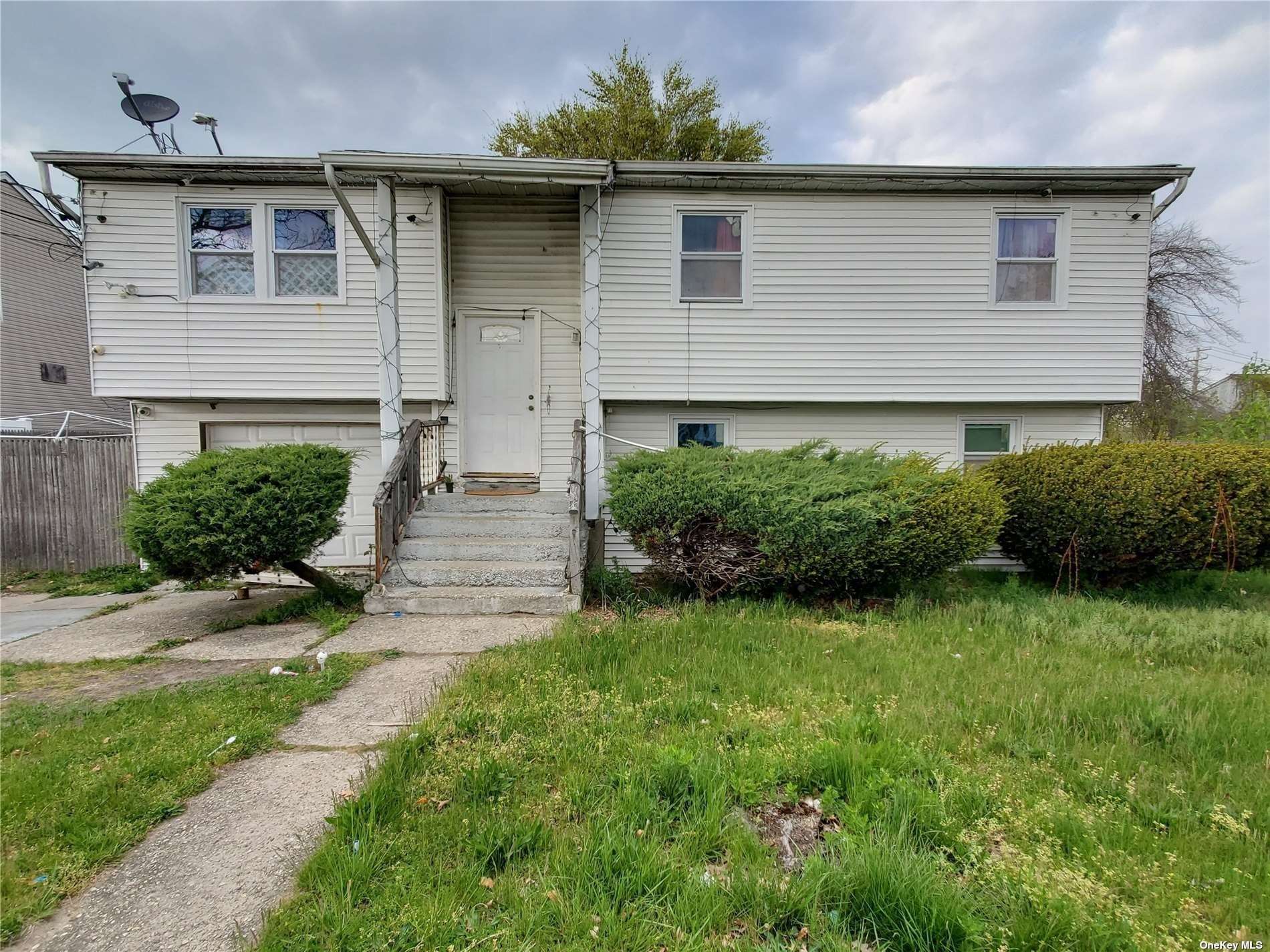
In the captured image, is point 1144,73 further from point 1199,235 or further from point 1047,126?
point 1199,235

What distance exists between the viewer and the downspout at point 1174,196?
7.32 metres

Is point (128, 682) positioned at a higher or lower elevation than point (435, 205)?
lower

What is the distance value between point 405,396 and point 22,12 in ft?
20.8

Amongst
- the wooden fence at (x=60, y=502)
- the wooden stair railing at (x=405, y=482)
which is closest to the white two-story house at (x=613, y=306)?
the wooden stair railing at (x=405, y=482)

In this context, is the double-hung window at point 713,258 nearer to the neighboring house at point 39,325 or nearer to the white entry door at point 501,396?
the white entry door at point 501,396

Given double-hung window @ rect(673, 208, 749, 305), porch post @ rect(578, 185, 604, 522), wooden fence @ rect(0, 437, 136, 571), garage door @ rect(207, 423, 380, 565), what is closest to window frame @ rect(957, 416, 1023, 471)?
double-hung window @ rect(673, 208, 749, 305)

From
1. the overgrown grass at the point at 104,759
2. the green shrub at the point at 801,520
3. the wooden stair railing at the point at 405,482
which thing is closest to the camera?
the overgrown grass at the point at 104,759

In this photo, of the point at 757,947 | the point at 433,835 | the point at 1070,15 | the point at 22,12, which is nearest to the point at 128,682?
the point at 433,835

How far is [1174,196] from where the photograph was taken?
7453mm

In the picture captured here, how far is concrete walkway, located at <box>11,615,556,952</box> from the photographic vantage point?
1.79 meters

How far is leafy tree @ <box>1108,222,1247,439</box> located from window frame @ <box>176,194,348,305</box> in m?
15.6

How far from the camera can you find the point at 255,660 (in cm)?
443

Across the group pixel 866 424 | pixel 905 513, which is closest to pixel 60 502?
pixel 905 513

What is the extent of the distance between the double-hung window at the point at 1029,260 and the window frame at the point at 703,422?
4113 millimetres
